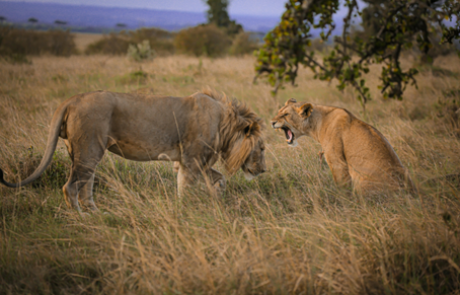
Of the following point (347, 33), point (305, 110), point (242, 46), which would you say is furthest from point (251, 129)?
point (242, 46)

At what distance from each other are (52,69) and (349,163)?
39.3 ft

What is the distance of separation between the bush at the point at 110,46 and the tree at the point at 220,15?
11219mm

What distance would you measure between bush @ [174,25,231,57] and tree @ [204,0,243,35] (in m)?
9.43

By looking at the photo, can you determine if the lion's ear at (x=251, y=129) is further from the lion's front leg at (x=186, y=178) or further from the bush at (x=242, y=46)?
the bush at (x=242, y=46)

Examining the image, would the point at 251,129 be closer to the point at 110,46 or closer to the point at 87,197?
the point at 87,197

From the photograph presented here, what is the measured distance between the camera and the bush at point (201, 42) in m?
24.0

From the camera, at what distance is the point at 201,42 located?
23938mm

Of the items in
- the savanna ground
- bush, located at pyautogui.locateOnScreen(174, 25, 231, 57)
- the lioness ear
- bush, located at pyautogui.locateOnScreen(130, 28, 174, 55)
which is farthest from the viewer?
bush, located at pyautogui.locateOnScreen(130, 28, 174, 55)

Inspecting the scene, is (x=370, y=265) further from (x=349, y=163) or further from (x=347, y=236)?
(x=349, y=163)

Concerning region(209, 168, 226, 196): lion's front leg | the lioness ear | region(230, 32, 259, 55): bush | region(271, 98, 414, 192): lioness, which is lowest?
region(209, 168, 226, 196): lion's front leg

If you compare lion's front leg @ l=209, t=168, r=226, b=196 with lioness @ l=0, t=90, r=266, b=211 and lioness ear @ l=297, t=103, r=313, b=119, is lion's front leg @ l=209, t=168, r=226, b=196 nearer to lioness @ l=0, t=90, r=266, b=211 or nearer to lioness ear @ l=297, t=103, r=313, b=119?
lioness @ l=0, t=90, r=266, b=211

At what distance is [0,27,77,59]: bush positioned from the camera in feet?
57.5

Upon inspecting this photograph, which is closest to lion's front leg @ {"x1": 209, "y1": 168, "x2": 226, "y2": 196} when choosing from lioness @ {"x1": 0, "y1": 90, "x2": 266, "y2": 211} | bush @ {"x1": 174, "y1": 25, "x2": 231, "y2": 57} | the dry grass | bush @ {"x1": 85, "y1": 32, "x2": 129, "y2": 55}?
lioness @ {"x1": 0, "y1": 90, "x2": 266, "y2": 211}

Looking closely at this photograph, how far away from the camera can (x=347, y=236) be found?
2824mm
